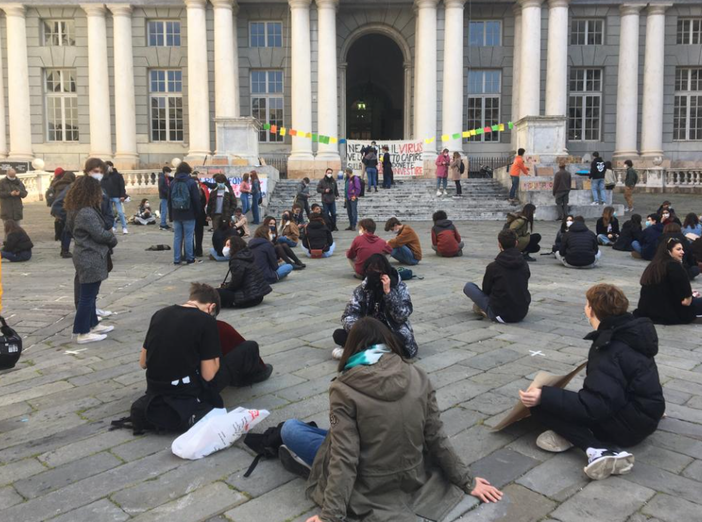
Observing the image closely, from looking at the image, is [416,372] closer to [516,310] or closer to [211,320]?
[211,320]

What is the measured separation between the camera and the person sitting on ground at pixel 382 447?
316 cm

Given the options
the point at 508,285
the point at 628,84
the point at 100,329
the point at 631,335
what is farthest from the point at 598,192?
the point at 631,335

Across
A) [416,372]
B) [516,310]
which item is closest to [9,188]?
[516,310]

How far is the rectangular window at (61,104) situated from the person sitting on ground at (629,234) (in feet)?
77.7

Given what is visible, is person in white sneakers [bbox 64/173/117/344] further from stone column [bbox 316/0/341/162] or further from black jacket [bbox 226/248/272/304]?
stone column [bbox 316/0/341/162]

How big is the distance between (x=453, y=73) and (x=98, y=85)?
14.9 metres

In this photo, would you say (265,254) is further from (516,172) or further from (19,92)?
(19,92)

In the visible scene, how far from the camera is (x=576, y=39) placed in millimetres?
28562

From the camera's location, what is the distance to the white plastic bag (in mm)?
4102

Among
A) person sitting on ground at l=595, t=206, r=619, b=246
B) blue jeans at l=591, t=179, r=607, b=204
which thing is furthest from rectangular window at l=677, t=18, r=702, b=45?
person sitting on ground at l=595, t=206, r=619, b=246

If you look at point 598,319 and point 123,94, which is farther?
point 123,94

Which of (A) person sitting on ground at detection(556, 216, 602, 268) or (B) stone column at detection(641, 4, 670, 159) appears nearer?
(A) person sitting on ground at detection(556, 216, 602, 268)

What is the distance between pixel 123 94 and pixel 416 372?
27.4 meters

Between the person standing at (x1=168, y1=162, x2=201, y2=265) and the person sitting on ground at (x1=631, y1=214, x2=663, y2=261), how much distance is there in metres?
8.58
